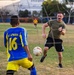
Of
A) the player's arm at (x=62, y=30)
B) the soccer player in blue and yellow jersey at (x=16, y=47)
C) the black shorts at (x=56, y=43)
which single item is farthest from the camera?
the black shorts at (x=56, y=43)

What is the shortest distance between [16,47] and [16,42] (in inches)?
3.3

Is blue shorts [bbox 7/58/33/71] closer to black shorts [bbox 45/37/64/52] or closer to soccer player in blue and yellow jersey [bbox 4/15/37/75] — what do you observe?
soccer player in blue and yellow jersey [bbox 4/15/37/75]

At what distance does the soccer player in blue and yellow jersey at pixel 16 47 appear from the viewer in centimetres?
508

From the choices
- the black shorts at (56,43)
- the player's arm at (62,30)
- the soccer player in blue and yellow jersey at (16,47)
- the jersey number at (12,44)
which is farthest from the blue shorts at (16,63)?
the black shorts at (56,43)

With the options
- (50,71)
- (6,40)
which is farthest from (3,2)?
(6,40)

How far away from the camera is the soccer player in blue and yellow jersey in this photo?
508 cm

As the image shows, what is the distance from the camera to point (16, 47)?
5.11 m

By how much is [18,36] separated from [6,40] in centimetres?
30

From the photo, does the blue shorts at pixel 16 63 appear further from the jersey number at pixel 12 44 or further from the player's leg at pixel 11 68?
the jersey number at pixel 12 44

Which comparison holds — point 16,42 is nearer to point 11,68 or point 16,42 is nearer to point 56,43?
point 11,68

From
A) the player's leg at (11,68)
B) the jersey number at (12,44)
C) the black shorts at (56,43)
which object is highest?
the jersey number at (12,44)

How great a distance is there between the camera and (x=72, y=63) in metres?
8.92

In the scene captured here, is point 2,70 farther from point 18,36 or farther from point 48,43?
point 18,36

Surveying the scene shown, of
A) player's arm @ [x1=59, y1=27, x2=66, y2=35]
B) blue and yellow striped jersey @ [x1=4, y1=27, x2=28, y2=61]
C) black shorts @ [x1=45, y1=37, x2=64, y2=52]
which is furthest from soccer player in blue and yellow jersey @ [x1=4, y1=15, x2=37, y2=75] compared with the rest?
black shorts @ [x1=45, y1=37, x2=64, y2=52]
